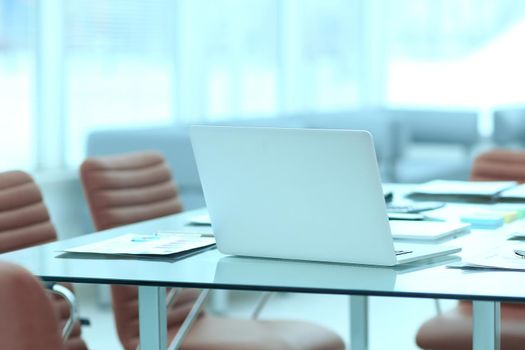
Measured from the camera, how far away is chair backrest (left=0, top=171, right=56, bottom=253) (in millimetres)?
2961

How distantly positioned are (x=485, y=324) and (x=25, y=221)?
4.64 ft

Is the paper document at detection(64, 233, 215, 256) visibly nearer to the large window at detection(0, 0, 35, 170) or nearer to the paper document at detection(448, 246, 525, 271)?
the paper document at detection(448, 246, 525, 271)

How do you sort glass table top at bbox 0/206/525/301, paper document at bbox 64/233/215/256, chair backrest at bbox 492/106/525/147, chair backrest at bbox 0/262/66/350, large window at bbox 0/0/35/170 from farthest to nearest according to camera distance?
chair backrest at bbox 492/106/525/147, large window at bbox 0/0/35/170, paper document at bbox 64/233/215/256, glass table top at bbox 0/206/525/301, chair backrest at bbox 0/262/66/350

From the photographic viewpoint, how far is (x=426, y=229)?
273cm

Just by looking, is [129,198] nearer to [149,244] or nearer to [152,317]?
[149,244]

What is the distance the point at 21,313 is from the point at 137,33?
5.02 meters

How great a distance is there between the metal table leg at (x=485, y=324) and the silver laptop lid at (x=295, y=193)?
8.8 inches

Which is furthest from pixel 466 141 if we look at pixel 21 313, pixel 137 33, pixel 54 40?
pixel 21 313

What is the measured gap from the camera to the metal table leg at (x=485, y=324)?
7.06 feet

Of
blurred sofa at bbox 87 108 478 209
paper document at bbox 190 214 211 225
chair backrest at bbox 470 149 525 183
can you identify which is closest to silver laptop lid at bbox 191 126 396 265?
paper document at bbox 190 214 211 225

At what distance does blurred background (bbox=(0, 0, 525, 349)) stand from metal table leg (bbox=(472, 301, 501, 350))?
2.57 meters

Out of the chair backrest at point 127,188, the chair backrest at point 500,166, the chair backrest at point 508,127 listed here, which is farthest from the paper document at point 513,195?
the chair backrest at point 508,127

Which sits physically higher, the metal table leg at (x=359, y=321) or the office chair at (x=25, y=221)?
the office chair at (x=25, y=221)

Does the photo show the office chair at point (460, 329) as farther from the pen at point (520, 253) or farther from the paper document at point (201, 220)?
the paper document at point (201, 220)
